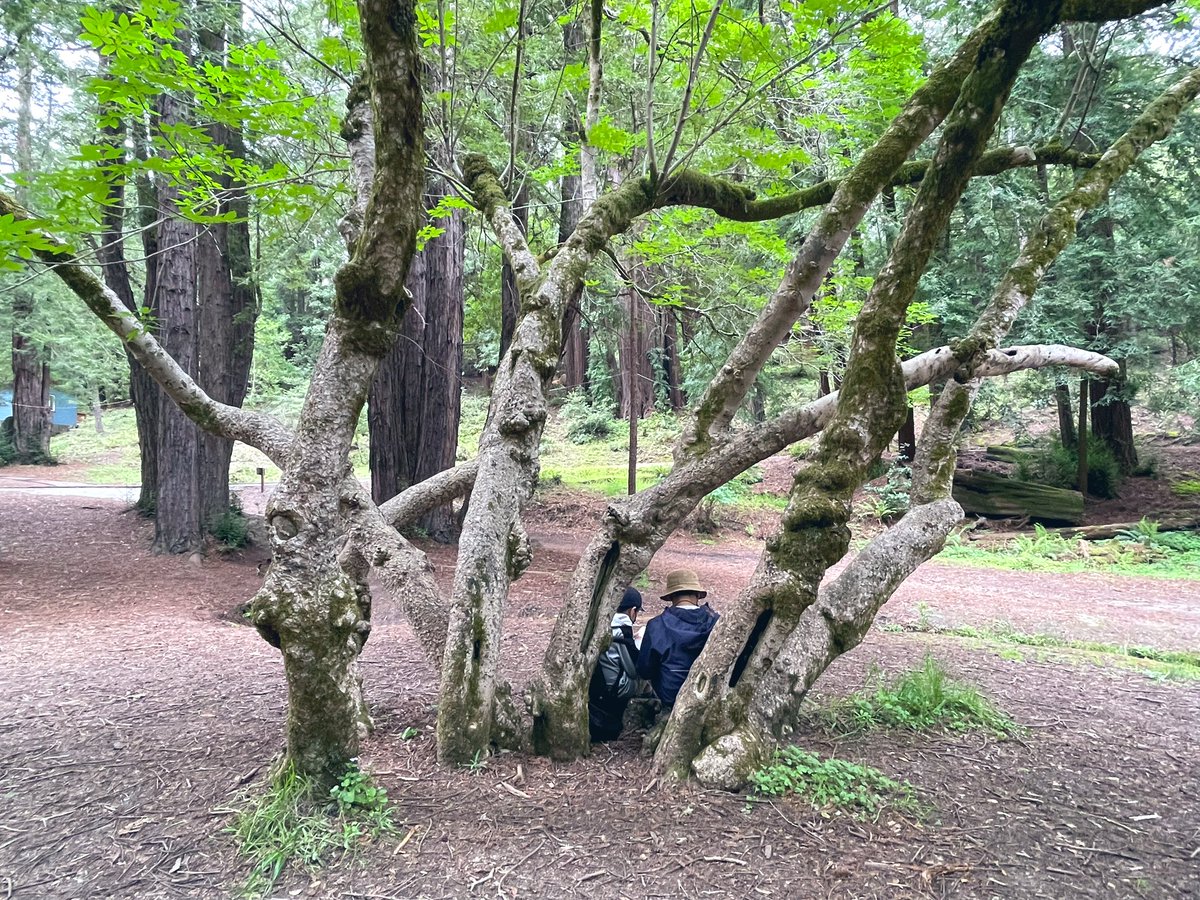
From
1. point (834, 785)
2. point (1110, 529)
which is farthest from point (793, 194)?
point (1110, 529)

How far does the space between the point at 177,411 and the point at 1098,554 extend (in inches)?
569

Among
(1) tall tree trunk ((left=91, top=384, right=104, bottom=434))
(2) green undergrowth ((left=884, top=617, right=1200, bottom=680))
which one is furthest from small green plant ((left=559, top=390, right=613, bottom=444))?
(1) tall tree trunk ((left=91, top=384, right=104, bottom=434))

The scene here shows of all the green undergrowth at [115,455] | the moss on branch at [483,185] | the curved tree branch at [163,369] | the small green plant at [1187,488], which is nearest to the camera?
the curved tree branch at [163,369]

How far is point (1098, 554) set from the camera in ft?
39.0

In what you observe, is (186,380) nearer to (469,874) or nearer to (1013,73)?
(469,874)

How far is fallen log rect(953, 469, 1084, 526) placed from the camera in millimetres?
13836

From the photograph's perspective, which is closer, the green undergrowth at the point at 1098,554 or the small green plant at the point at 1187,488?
the green undergrowth at the point at 1098,554

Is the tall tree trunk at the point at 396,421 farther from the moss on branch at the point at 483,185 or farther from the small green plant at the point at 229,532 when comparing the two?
the moss on branch at the point at 483,185

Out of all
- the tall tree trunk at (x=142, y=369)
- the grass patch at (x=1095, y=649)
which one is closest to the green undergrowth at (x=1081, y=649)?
the grass patch at (x=1095, y=649)

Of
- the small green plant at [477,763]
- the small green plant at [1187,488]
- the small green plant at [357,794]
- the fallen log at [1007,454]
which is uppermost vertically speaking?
the fallen log at [1007,454]

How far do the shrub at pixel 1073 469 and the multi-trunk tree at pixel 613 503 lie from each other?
39.6ft

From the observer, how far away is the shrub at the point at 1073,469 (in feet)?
48.6

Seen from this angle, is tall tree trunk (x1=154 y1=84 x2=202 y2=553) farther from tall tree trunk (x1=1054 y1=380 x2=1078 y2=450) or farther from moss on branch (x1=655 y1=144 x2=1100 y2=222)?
tall tree trunk (x1=1054 y1=380 x2=1078 y2=450)

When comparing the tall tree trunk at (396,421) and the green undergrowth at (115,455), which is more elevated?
the tall tree trunk at (396,421)
